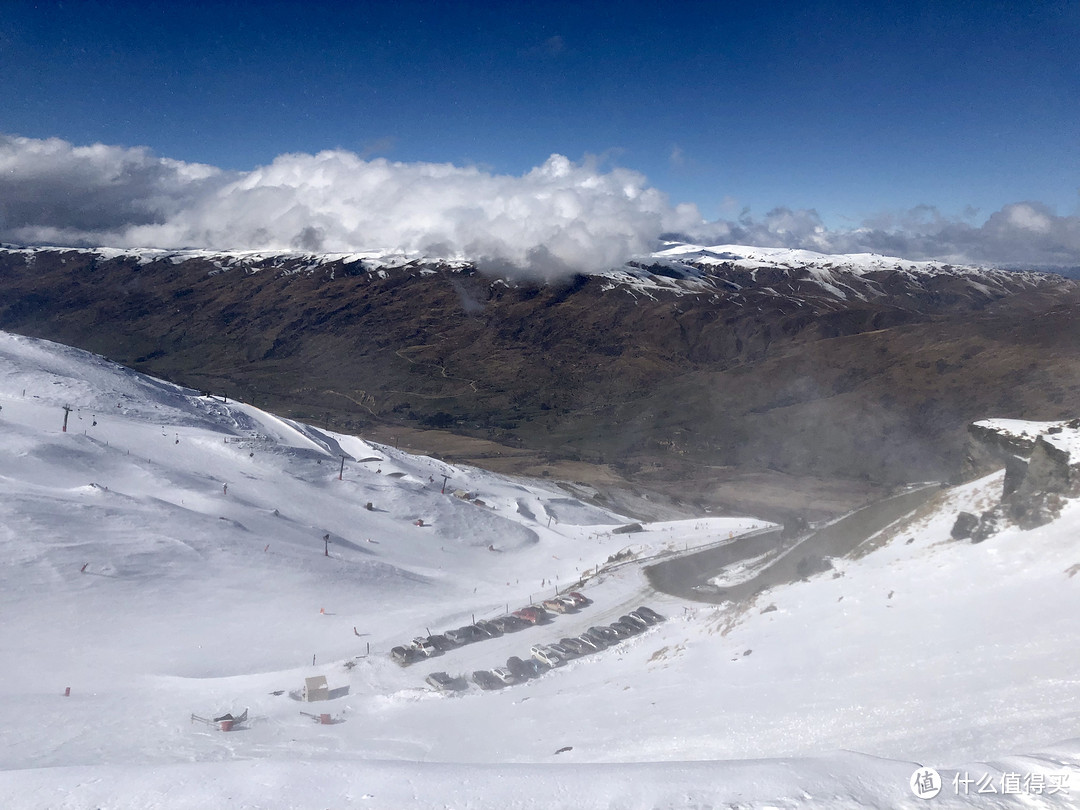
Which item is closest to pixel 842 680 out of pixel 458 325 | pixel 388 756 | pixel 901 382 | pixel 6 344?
pixel 388 756

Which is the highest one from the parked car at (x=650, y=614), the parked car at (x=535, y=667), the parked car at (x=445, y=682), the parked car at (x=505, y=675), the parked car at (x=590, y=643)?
the parked car at (x=650, y=614)

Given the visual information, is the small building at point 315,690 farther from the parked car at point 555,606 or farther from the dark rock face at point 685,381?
the dark rock face at point 685,381

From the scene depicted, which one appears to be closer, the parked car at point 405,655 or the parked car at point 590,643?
A: the parked car at point 405,655

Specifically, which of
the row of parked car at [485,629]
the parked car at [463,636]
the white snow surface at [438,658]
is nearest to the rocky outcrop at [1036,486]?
the white snow surface at [438,658]

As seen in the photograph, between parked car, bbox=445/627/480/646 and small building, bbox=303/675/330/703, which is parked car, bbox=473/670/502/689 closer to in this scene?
parked car, bbox=445/627/480/646

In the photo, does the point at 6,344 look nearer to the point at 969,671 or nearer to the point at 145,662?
the point at 145,662

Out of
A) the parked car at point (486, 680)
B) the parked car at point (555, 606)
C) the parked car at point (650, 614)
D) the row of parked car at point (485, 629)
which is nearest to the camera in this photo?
the parked car at point (486, 680)

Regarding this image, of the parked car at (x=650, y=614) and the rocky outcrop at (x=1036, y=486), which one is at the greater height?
the rocky outcrop at (x=1036, y=486)
